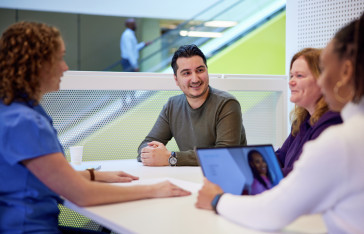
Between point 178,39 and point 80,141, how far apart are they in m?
4.51

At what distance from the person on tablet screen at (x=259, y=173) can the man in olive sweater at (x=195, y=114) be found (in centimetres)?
103

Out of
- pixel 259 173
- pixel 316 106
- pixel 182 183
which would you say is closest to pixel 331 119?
pixel 316 106

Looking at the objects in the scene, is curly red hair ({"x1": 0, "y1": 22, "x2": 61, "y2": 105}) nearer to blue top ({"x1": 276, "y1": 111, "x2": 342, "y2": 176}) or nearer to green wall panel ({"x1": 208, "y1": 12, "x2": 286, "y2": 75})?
blue top ({"x1": 276, "y1": 111, "x2": 342, "y2": 176})

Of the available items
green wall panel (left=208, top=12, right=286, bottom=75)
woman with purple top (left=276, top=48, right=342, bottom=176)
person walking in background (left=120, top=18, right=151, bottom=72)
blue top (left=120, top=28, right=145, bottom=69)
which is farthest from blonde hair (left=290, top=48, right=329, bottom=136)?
blue top (left=120, top=28, right=145, bottom=69)

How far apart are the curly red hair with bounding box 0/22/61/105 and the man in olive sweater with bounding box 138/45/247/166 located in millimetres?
1106

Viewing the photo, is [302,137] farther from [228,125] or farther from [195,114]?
[195,114]

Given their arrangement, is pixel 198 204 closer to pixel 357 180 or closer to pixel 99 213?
pixel 99 213

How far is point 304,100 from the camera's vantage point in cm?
196

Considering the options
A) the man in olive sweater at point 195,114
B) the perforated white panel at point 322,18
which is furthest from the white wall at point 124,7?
the man in olive sweater at point 195,114

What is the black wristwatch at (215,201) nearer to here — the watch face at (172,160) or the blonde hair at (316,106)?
the blonde hair at (316,106)

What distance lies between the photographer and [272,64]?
699 centimetres

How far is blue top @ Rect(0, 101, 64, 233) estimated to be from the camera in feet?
4.14

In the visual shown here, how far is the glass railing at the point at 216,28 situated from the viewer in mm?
6621

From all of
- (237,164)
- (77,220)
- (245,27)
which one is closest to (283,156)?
(237,164)
